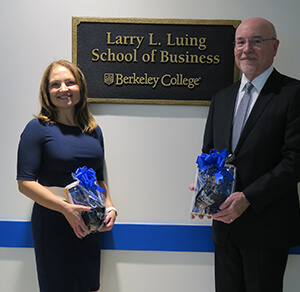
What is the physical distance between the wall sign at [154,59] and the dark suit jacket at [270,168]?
1.57ft

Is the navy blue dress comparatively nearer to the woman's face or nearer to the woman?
the woman

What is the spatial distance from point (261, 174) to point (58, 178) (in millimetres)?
1046

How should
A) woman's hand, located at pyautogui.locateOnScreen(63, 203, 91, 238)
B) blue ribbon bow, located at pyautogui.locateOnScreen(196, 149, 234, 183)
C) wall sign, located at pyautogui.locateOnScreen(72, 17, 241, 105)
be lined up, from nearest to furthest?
blue ribbon bow, located at pyautogui.locateOnScreen(196, 149, 234, 183)
woman's hand, located at pyautogui.locateOnScreen(63, 203, 91, 238)
wall sign, located at pyautogui.locateOnScreen(72, 17, 241, 105)

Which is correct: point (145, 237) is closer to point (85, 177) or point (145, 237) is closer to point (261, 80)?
point (85, 177)

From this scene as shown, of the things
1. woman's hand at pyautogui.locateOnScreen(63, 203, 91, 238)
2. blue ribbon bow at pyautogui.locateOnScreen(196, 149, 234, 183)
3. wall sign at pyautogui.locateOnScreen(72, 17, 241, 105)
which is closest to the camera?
blue ribbon bow at pyautogui.locateOnScreen(196, 149, 234, 183)

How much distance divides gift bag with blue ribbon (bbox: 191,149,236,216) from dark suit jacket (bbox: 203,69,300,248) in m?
0.11

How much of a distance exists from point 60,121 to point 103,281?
108 cm

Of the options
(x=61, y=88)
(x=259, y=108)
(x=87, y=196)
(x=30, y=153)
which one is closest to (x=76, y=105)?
(x=61, y=88)

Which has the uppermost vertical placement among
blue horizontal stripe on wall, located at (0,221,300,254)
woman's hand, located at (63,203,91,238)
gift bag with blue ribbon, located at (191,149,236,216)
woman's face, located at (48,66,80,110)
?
woman's face, located at (48,66,80,110)

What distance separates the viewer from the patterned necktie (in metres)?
1.82

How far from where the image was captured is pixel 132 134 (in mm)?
2254

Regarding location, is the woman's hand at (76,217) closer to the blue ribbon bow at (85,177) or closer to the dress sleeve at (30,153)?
the blue ribbon bow at (85,177)

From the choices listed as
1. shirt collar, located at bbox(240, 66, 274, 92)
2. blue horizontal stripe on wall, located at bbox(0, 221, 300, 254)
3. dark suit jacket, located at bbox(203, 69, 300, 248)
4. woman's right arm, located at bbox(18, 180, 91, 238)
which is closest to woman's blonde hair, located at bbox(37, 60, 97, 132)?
woman's right arm, located at bbox(18, 180, 91, 238)

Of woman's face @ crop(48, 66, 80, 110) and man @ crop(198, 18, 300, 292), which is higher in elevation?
woman's face @ crop(48, 66, 80, 110)
